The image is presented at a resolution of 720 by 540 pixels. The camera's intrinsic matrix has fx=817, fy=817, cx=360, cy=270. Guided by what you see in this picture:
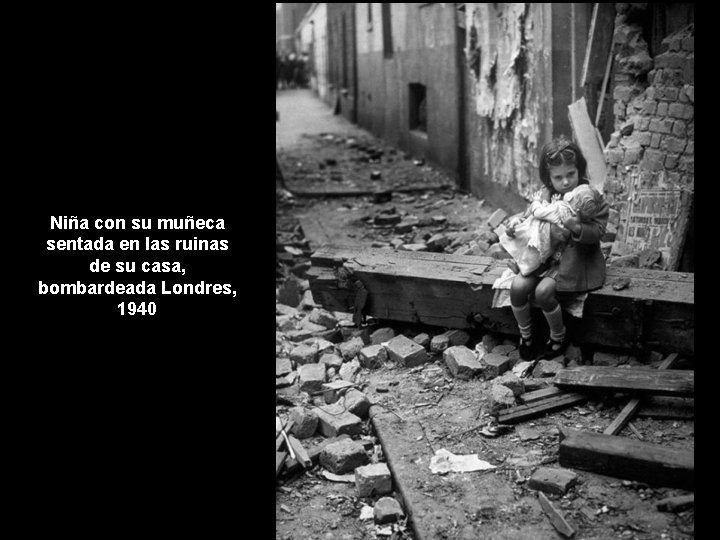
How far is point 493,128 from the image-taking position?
9.15 m

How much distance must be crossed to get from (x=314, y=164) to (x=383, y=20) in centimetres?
354

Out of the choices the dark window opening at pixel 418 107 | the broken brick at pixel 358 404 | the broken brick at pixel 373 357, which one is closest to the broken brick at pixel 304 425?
the broken brick at pixel 358 404

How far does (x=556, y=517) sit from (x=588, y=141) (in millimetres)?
4182

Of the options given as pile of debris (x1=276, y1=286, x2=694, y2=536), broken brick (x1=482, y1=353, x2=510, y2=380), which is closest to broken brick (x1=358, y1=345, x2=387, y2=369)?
pile of debris (x1=276, y1=286, x2=694, y2=536)

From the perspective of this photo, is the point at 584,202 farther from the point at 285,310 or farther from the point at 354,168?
the point at 354,168

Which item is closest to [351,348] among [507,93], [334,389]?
[334,389]

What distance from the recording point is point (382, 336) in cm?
550

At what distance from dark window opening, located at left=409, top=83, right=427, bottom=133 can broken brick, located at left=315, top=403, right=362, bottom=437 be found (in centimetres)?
1051

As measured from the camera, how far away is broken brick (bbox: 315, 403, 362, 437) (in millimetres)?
4312
